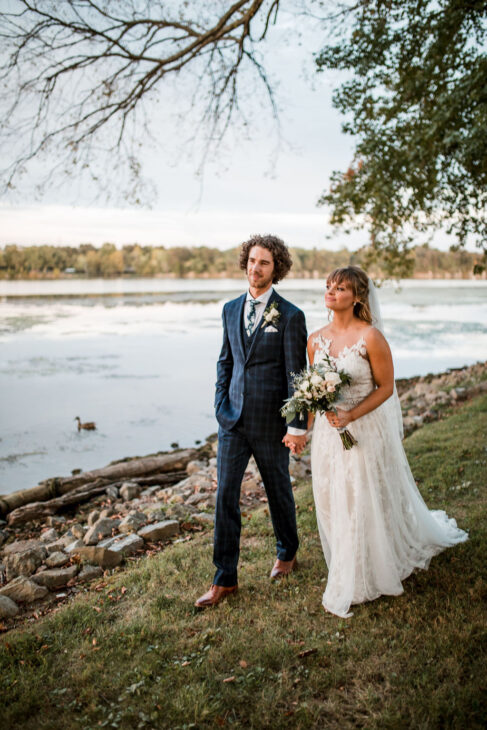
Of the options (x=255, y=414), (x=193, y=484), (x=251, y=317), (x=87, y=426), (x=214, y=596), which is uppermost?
(x=251, y=317)

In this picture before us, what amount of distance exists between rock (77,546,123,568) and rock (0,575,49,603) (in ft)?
1.69

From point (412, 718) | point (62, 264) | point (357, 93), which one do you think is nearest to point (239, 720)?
point (412, 718)

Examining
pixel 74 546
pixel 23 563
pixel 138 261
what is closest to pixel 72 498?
pixel 74 546

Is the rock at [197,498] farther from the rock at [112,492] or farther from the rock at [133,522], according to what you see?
the rock at [112,492]

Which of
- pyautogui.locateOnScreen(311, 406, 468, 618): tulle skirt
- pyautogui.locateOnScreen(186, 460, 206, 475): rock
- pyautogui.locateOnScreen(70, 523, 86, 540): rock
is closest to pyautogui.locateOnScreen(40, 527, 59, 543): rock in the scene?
pyautogui.locateOnScreen(70, 523, 86, 540): rock

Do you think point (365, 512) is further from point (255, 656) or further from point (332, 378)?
point (255, 656)

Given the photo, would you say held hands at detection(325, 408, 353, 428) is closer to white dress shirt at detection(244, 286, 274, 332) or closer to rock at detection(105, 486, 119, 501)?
white dress shirt at detection(244, 286, 274, 332)

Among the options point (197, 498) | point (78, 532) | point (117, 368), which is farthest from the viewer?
point (117, 368)

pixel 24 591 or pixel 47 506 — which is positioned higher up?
pixel 24 591

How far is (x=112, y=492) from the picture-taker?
780 centimetres

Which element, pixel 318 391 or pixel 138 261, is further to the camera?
pixel 138 261

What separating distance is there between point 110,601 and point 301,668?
1676 mm

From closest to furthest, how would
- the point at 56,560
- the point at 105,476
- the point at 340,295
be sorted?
the point at 340,295 < the point at 56,560 < the point at 105,476

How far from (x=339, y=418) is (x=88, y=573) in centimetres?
275
